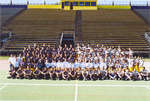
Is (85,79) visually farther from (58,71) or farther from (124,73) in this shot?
(124,73)

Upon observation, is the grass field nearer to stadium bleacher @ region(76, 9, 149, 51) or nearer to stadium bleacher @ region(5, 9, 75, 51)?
stadium bleacher @ region(5, 9, 75, 51)

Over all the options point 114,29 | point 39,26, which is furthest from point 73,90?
point 39,26

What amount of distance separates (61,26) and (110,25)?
300 inches

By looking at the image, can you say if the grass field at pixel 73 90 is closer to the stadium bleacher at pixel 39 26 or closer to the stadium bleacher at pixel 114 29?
the stadium bleacher at pixel 39 26

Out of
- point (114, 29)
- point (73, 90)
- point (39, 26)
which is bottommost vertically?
point (73, 90)

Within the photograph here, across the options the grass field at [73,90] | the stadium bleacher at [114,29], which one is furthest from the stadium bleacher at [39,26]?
the grass field at [73,90]

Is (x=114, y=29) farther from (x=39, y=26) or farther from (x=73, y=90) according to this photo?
(x=73, y=90)

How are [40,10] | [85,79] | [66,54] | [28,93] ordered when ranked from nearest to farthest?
[28,93], [85,79], [66,54], [40,10]

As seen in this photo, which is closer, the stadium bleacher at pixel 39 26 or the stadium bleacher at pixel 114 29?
the stadium bleacher at pixel 114 29

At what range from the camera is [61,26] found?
2845 cm

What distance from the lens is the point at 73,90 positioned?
923 cm

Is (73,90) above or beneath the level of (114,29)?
beneath

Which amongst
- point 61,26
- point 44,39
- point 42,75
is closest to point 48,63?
point 42,75

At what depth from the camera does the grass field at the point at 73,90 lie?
8.06 meters
